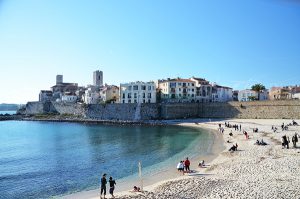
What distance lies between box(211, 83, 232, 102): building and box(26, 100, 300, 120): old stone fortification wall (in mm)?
14626

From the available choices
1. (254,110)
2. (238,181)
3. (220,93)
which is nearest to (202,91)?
(220,93)

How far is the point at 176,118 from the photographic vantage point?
7362 centimetres

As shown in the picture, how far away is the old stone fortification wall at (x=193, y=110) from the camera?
6269cm

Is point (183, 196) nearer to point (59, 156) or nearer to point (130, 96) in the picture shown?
point (59, 156)

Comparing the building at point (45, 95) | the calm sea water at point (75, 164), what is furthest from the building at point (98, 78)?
the calm sea water at point (75, 164)

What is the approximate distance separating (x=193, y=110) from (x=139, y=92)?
1534cm

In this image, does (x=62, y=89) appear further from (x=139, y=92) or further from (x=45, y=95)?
(x=139, y=92)

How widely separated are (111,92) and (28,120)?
29.5 m

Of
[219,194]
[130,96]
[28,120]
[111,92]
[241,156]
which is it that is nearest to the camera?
[219,194]

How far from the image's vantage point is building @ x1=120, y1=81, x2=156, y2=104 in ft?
268

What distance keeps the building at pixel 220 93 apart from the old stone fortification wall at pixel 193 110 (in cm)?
1463

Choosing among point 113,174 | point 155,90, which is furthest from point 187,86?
point 113,174

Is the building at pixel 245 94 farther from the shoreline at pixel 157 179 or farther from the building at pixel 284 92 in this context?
the shoreline at pixel 157 179

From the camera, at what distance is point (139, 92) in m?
81.8
